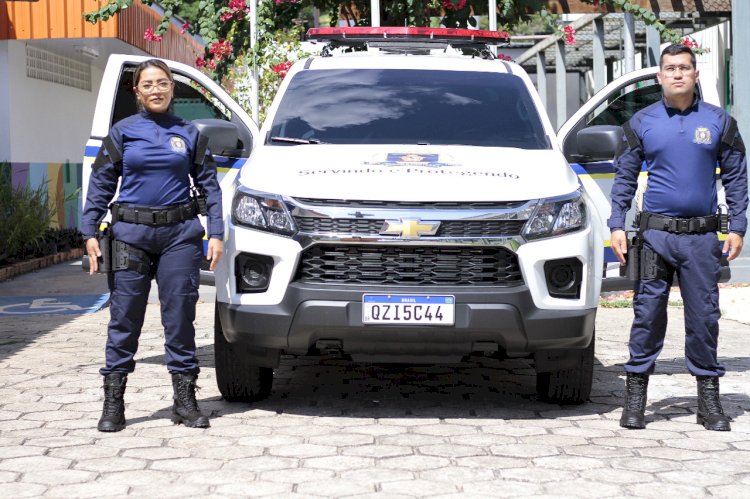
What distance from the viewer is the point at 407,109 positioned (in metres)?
7.50

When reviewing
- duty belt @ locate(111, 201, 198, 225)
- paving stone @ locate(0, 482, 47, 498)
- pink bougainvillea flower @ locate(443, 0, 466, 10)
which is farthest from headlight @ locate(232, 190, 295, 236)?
pink bougainvillea flower @ locate(443, 0, 466, 10)

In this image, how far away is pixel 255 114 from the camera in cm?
1323

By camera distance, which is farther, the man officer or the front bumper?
the man officer

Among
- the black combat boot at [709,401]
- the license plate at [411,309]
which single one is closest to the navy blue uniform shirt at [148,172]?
the license plate at [411,309]

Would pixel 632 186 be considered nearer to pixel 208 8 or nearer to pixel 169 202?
pixel 169 202

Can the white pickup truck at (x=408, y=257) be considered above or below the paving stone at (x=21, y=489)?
above

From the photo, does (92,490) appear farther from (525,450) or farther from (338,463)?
(525,450)

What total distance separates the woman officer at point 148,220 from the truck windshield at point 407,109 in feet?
2.85

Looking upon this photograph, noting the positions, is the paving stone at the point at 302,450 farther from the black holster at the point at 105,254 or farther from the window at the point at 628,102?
the window at the point at 628,102

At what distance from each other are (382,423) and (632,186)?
→ 1.74 m

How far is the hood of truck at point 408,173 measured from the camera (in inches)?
253

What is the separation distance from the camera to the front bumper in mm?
6328

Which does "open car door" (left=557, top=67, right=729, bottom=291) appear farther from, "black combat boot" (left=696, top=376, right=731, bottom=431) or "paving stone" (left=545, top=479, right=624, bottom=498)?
"paving stone" (left=545, top=479, right=624, bottom=498)

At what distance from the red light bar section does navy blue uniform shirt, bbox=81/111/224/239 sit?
7.03 feet
